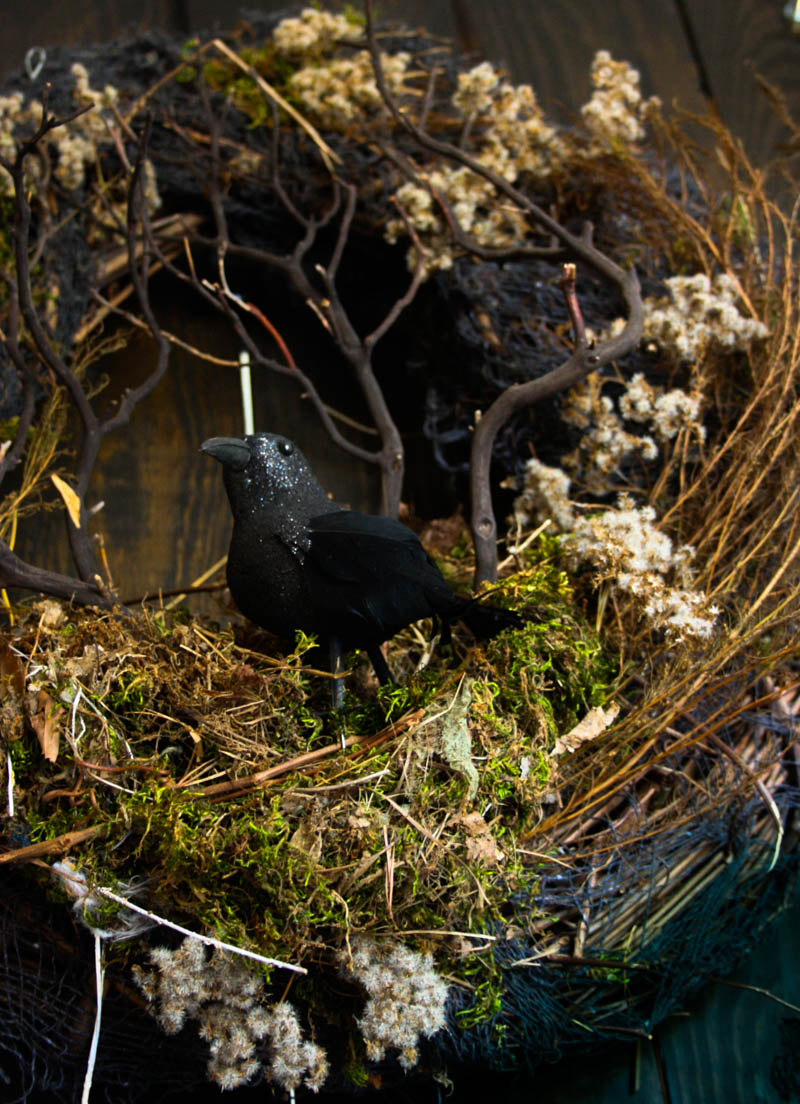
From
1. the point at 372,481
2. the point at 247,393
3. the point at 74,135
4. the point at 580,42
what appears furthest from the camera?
the point at 580,42

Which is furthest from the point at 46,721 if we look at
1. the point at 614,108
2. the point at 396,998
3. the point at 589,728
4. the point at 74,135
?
the point at 614,108

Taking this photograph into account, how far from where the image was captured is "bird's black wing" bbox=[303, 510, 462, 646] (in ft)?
2.73

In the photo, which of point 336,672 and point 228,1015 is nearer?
point 228,1015

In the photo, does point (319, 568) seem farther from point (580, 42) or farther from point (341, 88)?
point (580, 42)

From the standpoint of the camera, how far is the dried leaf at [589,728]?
2.93 ft

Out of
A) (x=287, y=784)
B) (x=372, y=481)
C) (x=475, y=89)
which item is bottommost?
(x=287, y=784)

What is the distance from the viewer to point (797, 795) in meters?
1.02

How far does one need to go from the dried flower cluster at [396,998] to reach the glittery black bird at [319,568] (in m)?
0.23

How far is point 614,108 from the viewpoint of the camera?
1.37m

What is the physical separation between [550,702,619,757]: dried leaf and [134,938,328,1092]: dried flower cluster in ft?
1.06

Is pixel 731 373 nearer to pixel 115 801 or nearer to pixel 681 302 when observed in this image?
pixel 681 302

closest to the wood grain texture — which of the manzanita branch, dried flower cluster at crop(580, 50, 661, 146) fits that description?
dried flower cluster at crop(580, 50, 661, 146)

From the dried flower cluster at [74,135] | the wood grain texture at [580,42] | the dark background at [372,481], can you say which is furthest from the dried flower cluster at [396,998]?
the wood grain texture at [580,42]

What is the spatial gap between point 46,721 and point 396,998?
1.12 ft
